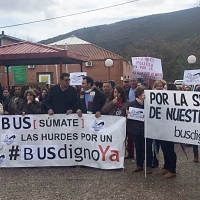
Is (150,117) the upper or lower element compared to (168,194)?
upper

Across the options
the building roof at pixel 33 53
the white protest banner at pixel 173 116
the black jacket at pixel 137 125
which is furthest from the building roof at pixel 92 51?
the white protest banner at pixel 173 116

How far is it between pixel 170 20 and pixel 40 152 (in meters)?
123

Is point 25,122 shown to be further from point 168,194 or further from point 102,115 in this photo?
point 168,194


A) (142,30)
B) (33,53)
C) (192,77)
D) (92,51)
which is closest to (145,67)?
(192,77)

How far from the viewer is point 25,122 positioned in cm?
733

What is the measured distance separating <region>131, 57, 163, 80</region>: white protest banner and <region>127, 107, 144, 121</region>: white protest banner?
8.82 ft

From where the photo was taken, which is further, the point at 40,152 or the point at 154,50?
the point at 154,50

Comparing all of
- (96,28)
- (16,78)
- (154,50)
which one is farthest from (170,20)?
(16,78)

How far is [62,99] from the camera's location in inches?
289

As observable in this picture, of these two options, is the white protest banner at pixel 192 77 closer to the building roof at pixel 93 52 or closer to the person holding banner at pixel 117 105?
the person holding banner at pixel 117 105

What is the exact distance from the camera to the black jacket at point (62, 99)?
7340 millimetres

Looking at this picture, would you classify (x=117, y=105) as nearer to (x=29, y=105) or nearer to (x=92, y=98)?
(x=92, y=98)

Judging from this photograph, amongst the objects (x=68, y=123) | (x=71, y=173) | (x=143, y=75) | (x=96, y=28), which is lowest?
(x=71, y=173)

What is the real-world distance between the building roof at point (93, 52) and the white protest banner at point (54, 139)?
32664 mm
